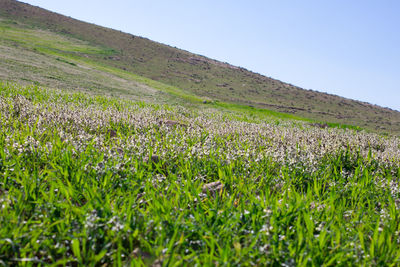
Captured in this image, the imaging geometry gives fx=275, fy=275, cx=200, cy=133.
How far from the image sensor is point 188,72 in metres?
70.8

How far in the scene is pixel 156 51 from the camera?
8281 centimetres

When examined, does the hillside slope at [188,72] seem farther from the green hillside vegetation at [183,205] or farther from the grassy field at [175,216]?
the grassy field at [175,216]

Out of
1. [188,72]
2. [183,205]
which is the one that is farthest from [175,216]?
[188,72]

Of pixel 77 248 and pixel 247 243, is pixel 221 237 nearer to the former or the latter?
pixel 247 243

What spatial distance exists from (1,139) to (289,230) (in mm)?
5064

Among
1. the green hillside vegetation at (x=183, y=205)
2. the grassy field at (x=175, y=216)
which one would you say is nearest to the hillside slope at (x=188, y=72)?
the green hillside vegetation at (x=183, y=205)

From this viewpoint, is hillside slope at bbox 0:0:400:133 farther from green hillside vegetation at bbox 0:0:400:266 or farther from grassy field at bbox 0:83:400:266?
grassy field at bbox 0:83:400:266

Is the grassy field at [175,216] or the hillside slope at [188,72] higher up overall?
the hillside slope at [188,72]

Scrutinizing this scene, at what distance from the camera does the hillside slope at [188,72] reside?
53.4 m

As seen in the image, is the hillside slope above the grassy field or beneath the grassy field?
above

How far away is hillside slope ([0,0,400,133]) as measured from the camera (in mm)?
53359

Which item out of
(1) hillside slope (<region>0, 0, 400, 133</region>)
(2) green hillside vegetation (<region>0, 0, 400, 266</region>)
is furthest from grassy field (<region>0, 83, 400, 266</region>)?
(1) hillside slope (<region>0, 0, 400, 133</region>)

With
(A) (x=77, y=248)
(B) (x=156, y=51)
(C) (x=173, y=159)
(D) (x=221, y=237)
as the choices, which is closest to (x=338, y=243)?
(D) (x=221, y=237)

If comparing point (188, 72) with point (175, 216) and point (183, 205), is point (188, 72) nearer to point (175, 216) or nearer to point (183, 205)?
point (183, 205)
